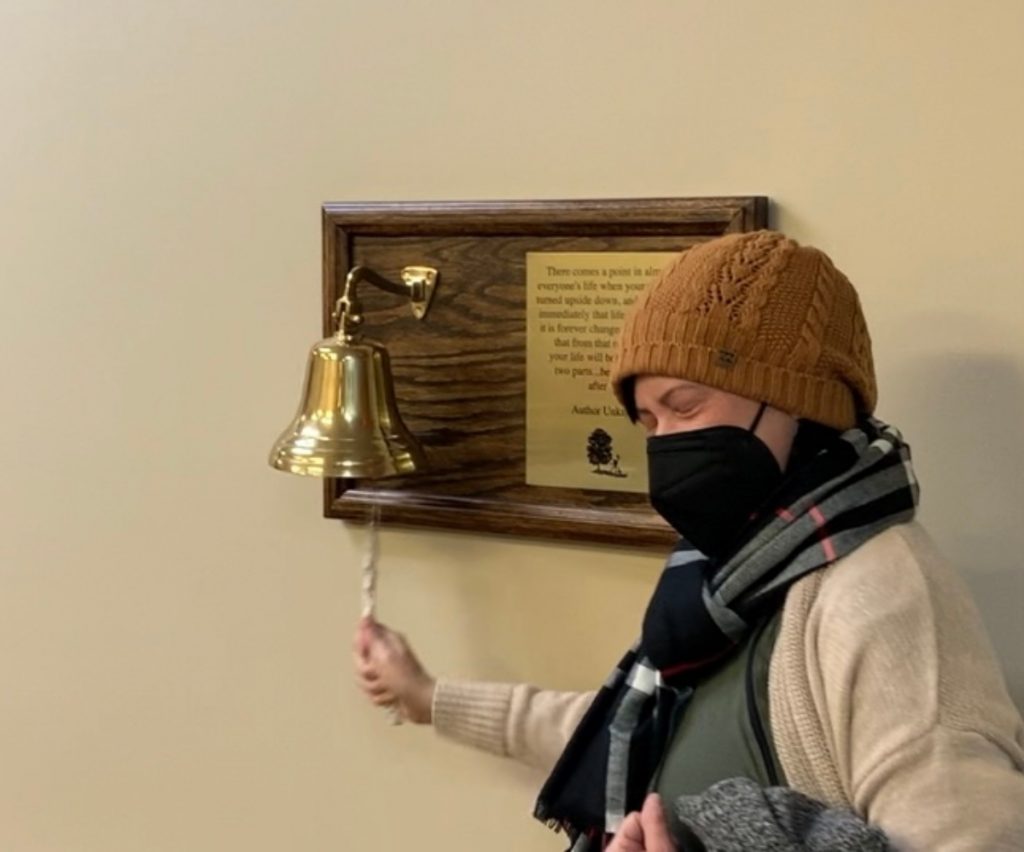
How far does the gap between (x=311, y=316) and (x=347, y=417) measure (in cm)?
21

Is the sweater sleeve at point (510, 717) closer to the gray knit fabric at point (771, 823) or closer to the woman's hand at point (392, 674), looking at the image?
the woman's hand at point (392, 674)

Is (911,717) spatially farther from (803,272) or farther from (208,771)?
(208,771)

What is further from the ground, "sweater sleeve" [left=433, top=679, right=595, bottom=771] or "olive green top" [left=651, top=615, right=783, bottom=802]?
"olive green top" [left=651, top=615, right=783, bottom=802]

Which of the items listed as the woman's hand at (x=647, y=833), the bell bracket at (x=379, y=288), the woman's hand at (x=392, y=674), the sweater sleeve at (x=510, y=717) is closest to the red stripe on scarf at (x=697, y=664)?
the woman's hand at (x=647, y=833)

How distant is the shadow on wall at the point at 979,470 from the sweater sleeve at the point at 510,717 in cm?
38

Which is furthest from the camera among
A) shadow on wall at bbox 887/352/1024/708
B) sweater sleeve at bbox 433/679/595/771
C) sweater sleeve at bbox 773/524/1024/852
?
sweater sleeve at bbox 433/679/595/771

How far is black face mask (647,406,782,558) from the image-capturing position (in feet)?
3.33

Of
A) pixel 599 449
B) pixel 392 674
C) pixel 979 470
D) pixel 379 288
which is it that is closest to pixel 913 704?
pixel 979 470

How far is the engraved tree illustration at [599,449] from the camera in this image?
1309 millimetres

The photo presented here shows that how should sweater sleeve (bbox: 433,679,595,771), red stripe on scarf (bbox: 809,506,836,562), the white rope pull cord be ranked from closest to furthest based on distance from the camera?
red stripe on scarf (bbox: 809,506,836,562) → sweater sleeve (bbox: 433,679,595,771) → the white rope pull cord

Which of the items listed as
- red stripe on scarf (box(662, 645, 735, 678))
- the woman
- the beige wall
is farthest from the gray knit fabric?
the beige wall

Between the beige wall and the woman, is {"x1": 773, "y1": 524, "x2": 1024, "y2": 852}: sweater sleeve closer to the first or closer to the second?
the woman

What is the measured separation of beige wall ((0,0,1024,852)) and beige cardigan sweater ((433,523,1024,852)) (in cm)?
27

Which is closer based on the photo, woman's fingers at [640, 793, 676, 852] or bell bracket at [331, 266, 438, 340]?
woman's fingers at [640, 793, 676, 852]
